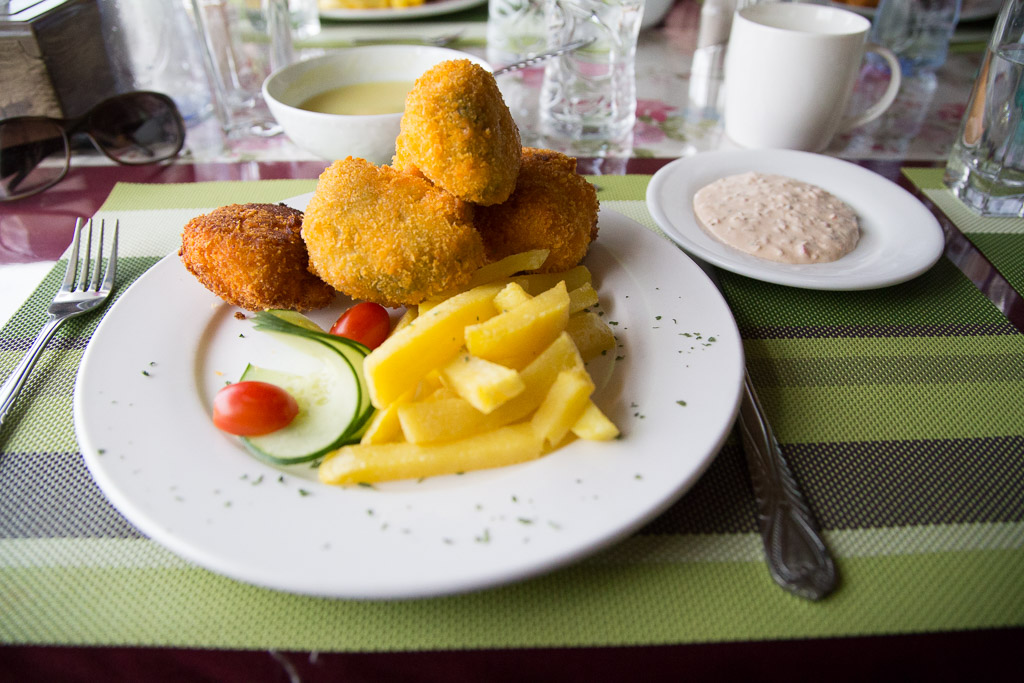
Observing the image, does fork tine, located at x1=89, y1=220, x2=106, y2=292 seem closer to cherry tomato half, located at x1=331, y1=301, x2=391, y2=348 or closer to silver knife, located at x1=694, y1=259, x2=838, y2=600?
cherry tomato half, located at x1=331, y1=301, x2=391, y2=348

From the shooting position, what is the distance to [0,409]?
65.2 inches

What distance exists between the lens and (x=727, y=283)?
2.23 meters

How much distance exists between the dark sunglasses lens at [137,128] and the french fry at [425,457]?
2363 mm

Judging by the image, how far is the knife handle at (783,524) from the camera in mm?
1288

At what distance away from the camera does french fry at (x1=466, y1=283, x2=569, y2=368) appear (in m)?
1.51

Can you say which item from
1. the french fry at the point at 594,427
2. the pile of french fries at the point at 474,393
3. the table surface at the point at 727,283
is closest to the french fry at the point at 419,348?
the pile of french fries at the point at 474,393

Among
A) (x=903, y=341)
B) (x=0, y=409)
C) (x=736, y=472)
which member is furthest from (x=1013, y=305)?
(x=0, y=409)

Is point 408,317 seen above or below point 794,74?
below

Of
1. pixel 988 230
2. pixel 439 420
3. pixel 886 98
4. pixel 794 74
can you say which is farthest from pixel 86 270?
pixel 886 98

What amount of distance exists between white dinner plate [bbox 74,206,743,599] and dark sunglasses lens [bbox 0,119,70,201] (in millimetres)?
1481

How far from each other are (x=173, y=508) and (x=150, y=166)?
2.33 metres

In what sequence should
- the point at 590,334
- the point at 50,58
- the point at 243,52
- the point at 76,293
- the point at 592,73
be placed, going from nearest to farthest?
the point at 590,334
the point at 76,293
the point at 50,58
the point at 592,73
the point at 243,52

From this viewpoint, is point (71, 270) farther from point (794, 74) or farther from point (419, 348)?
point (794, 74)

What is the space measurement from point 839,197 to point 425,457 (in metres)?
2.05
